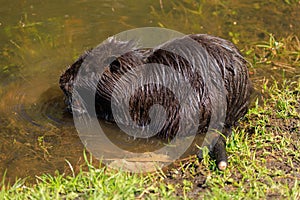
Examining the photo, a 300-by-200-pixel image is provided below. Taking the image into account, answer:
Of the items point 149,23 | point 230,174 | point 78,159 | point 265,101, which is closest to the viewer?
point 230,174

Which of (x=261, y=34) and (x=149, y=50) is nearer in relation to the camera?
(x=149, y=50)

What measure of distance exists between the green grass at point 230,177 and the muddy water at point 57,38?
0.39 metres

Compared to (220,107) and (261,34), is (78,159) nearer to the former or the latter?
(220,107)

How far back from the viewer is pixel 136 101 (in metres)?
4.64

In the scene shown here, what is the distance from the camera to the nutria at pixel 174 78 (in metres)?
4.53

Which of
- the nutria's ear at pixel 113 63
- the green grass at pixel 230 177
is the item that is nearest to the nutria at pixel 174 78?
the nutria's ear at pixel 113 63

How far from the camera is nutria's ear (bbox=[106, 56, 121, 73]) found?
4.68 m

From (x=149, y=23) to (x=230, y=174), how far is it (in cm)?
276

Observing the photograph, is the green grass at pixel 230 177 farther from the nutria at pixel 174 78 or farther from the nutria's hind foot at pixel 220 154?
the nutria at pixel 174 78

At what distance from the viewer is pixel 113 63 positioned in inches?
185

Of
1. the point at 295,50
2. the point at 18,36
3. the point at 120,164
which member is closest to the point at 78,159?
the point at 120,164

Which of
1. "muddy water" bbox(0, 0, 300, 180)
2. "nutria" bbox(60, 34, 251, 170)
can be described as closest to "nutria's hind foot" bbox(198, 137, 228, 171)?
"nutria" bbox(60, 34, 251, 170)

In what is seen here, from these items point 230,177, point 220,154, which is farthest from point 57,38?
point 230,177

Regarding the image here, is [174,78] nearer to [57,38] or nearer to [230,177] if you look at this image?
[230,177]
